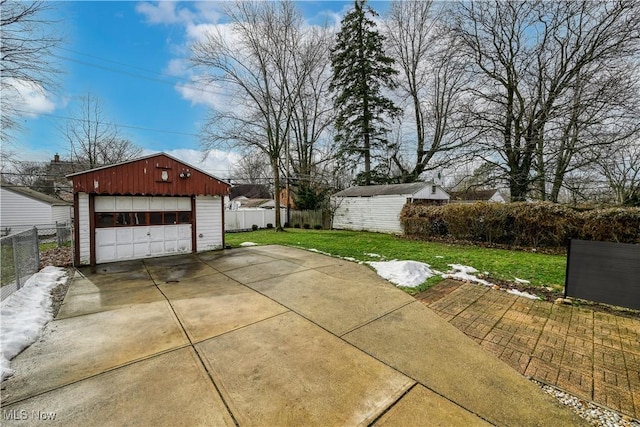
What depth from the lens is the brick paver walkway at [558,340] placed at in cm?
246

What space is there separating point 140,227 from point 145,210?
0.58 meters

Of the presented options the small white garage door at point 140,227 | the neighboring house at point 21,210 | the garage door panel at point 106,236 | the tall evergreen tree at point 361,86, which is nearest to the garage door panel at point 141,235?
the small white garage door at point 140,227

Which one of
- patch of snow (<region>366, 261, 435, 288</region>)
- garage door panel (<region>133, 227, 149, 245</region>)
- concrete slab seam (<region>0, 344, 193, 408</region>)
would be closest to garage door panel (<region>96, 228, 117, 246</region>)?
garage door panel (<region>133, 227, 149, 245</region>)

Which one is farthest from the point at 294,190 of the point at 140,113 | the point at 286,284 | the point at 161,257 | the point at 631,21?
the point at 631,21

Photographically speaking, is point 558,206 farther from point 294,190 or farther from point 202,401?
point 294,190

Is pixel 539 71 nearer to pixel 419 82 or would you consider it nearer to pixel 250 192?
pixel 419 82

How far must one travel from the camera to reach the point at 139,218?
28.1ft

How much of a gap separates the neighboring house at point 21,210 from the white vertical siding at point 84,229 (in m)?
13.6

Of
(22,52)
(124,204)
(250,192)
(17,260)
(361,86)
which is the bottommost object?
(17,260)

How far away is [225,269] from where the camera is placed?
271 inches

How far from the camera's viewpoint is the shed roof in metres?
7.46

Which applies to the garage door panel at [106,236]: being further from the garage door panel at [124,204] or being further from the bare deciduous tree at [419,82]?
the bare deciduous tree at [419,82]

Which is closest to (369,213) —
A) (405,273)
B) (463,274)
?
(463,274)

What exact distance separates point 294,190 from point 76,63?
14669 millimetres
